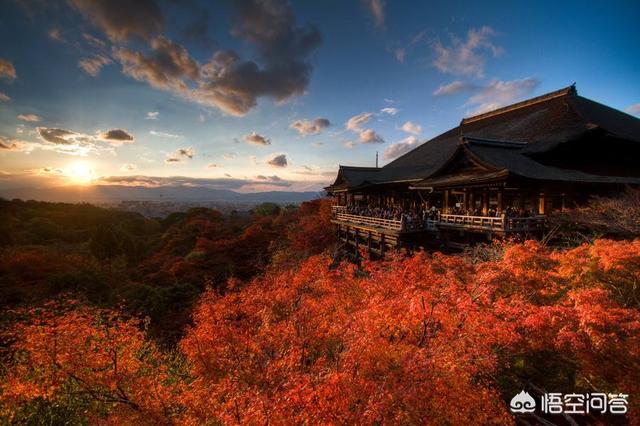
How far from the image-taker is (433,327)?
9602 millimetres

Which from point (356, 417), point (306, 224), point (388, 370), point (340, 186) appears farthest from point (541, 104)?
point (356, 417)

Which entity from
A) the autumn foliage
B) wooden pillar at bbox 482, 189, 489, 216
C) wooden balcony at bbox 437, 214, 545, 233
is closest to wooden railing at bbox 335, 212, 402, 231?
wooden balcony at bbox 437, 214, 545, 233

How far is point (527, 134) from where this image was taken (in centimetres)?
2261

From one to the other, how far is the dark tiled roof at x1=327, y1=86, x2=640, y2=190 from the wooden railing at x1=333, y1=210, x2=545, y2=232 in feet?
7.75

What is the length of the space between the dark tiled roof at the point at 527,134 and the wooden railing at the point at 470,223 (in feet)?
7.75

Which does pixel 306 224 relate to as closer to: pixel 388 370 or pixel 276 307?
pixel 276 307

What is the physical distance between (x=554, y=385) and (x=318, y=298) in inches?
380
